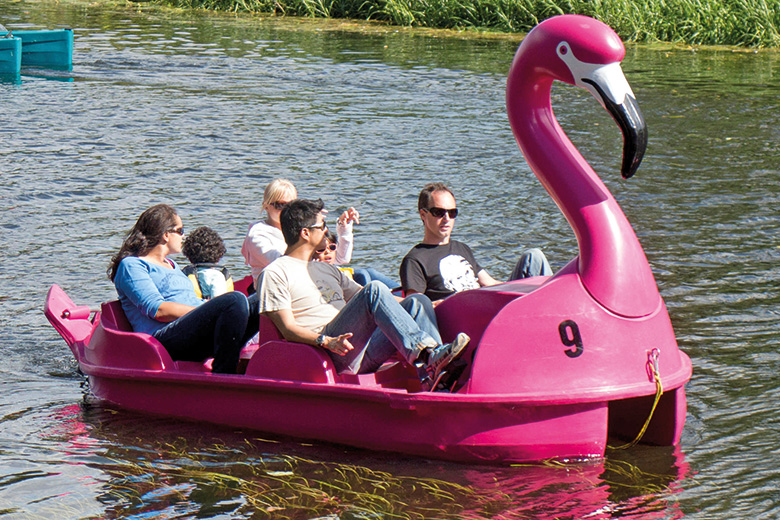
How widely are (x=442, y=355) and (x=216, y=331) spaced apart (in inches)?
52.8

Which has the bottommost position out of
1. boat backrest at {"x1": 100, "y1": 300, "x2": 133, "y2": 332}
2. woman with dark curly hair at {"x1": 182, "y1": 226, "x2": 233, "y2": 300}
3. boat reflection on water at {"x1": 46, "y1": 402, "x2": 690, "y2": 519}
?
boat reflection on water at {"x1": 46, "y1": 402, "x2": 690, "y2": 519}

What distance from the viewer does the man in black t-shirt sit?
5723 mm

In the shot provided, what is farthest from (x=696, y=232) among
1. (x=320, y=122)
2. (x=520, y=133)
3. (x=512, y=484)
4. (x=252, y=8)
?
(x=252, y=8)

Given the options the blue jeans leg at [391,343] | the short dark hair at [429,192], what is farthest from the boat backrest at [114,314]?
the short dark hair at [429,192]

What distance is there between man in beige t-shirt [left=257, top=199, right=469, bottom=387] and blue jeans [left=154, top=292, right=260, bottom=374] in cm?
30

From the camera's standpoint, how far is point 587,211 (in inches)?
192

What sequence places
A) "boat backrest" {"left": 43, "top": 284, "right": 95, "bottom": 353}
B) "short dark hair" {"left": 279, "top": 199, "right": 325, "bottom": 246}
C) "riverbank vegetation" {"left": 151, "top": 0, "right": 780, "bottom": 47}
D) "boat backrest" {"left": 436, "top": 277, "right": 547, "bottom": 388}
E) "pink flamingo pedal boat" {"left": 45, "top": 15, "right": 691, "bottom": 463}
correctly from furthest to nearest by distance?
"riverbank vegetation" {"left": 151, "top": 0, "right": 780, "bottom": 47}
"boat backrest" {"left": 43, "top": 284, "right": 95, "bottom": 353}
"short dark hair" {"left": 279, "top": 199, "right": 325, "bottom": 246}
"boat backrest" {"left": 436, "top": 277, "right": 547, "bottom": 388}
"pink flamingo pedal boat" {"left": 45, "top": 15, "right": 691, "bottom": 463}

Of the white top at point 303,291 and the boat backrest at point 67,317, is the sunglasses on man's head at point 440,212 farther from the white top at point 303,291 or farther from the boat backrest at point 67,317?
the boat backrest at point 67,317

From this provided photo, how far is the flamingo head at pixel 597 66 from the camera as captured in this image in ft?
15.6

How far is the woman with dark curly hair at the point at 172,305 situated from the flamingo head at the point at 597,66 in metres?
2.00

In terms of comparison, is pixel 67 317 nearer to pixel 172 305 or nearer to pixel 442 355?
pixel 172 305

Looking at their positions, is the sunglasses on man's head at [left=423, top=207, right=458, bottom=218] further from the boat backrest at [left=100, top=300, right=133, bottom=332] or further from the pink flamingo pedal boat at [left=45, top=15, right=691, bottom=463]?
the boat backrest at [left=100, top=300, right=133, bottom=332]

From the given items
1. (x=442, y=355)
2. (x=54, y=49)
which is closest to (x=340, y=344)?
(x=442, y=355)

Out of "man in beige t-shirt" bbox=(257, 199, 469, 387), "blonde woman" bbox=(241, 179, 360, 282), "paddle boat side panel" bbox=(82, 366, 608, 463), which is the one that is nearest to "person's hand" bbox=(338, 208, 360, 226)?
"blonde woman" bbox=(241, 179, 360, 282)
